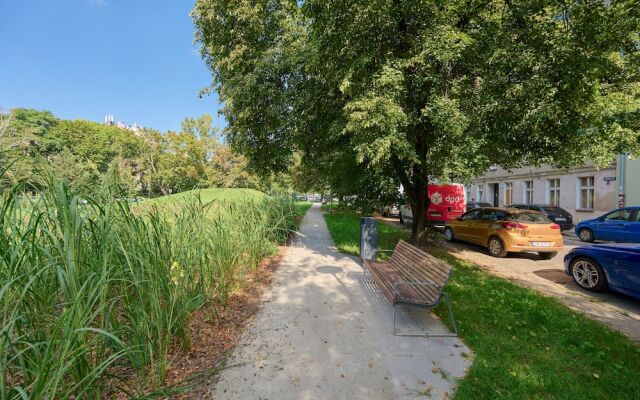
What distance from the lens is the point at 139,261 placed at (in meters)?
3.04

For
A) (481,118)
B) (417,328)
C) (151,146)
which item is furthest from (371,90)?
(151,146)

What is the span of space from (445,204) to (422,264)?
12473 millimetres

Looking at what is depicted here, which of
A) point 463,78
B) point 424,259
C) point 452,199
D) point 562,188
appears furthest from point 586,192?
point 424,259

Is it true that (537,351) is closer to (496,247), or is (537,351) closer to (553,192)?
(496,247)

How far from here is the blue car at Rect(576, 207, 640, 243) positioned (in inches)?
464

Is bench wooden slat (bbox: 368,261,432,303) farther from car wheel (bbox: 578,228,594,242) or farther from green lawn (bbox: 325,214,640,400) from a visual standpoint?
car wheel (bbox: 578,228,594,242)

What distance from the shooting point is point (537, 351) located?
12.4 feet

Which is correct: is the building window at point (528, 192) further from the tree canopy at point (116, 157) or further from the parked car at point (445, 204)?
the tree canopy at point (116, 157)

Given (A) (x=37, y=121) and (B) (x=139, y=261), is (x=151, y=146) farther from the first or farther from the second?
(B) (x=139, y=261)

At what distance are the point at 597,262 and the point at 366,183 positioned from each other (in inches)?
301

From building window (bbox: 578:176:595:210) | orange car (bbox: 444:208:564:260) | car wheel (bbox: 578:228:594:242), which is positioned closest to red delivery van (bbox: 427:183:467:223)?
car wheel (bbox: 578:228:594:242)

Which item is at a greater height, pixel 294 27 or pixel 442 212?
pixel 294 27

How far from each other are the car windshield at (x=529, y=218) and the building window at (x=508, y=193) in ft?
68.7

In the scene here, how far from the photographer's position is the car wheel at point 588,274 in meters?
6.13
